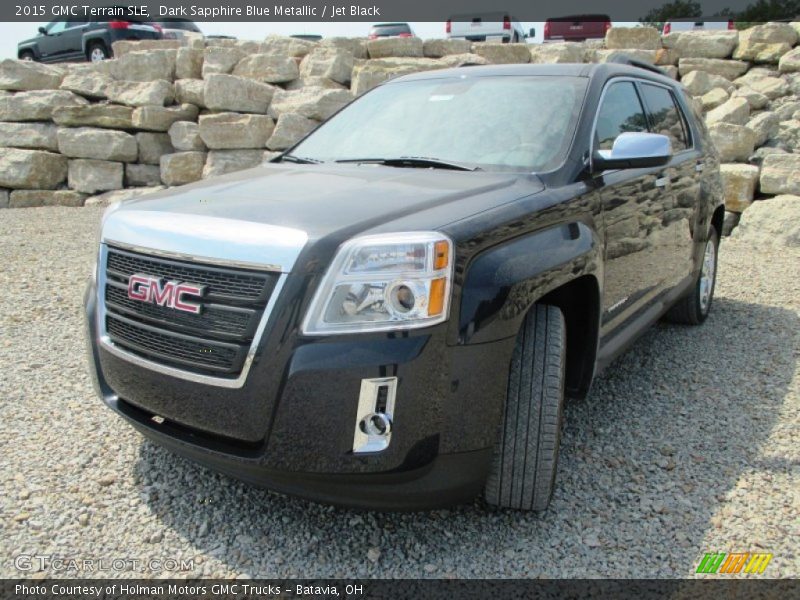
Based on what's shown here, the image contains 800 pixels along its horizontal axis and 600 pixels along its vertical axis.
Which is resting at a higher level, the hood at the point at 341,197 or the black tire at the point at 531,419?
the hood at the point at 341,197

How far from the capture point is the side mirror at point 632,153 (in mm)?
2854

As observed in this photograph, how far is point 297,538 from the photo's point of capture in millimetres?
2424

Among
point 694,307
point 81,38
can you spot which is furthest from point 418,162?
point 81,38

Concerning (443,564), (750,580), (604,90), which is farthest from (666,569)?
(604,90)

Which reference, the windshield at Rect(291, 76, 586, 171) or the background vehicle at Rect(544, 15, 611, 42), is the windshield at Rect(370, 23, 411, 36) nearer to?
the background vehicle at Rect(544, 15, 611, 42)

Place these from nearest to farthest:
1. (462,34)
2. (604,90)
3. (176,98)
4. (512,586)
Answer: (512,586), (604,90), (176,98), (462,34)

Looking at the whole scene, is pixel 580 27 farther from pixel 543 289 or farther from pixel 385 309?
pixel 385 309

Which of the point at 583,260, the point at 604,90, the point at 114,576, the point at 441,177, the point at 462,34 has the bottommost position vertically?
the point at 114,576

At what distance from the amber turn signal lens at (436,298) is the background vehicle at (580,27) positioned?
19.0m

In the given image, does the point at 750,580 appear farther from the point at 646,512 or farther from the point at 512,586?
the point at 512,586

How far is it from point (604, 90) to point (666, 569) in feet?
7.17

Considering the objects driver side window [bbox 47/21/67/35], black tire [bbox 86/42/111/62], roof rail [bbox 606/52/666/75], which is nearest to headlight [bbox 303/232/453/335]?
roof rail [bbox 606/52/666/75]

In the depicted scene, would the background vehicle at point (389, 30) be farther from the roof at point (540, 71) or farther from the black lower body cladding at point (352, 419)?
the black lower body cladding at point (352, 419)

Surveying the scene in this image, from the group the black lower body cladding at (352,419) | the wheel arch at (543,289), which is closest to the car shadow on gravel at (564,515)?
the black lower body cladding at (352,419)
